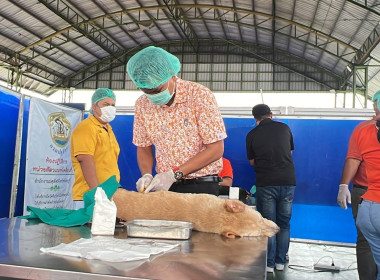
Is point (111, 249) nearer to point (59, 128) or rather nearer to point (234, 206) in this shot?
point (234, 206)

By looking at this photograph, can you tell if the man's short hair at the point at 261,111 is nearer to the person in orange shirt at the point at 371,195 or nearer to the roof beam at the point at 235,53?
the person in orange shirt at the point at 371,195

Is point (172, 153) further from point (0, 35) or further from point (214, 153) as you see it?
point (0, 35)

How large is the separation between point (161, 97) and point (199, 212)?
65 centimetres

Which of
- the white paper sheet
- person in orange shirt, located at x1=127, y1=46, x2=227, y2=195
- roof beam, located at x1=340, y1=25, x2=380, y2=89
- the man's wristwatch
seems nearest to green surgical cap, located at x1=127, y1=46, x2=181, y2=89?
person in orange shirt, located at x1=127, y1=46, x2=227, y2=195

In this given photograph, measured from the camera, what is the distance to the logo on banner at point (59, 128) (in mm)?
4559

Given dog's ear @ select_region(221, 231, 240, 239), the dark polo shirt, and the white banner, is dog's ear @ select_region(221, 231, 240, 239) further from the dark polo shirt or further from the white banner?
the white banner

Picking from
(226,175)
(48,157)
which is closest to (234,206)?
(226,175)

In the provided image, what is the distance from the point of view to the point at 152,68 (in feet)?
5.87

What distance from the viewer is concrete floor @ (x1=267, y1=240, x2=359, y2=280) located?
4059 millimetres

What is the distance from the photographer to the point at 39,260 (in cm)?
99

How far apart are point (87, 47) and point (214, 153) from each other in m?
16.8

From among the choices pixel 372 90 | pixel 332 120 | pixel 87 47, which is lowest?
pixel 332 120

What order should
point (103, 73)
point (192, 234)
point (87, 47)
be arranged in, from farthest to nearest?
point (103, 73) → point (87, 47) → point (192, 234)

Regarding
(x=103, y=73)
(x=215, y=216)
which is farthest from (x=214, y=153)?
(x=103, y=73)
